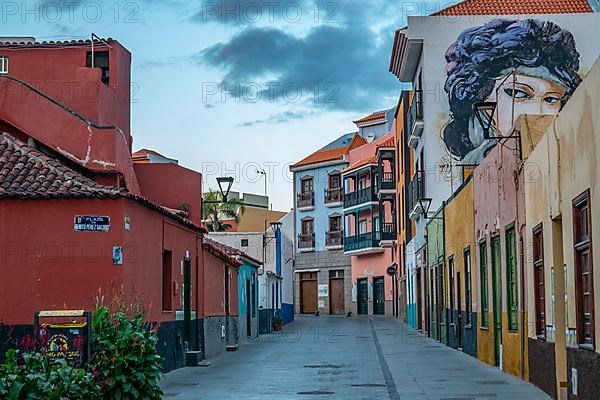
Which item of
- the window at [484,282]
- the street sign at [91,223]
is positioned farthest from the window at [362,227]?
the street sign at [91,223]

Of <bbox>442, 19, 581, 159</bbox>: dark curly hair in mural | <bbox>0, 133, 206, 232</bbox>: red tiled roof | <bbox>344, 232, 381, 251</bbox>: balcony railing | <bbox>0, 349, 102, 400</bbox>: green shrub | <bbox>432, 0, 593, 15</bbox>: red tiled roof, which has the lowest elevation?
<bbox>0, 349, 102, 400</bbox>: green shrub

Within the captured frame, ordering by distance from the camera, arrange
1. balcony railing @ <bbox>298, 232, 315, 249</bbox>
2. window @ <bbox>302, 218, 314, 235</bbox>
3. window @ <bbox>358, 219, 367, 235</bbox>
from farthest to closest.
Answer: window @ <bbox>302, 218, 314, 235</bbox>, balcony railing @ <bbox>298, 232, 315, 249</bbox>, window @ <bbox>358, 219, 367, 235</bbox>

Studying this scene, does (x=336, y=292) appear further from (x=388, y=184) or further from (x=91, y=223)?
(x=91, y=223)

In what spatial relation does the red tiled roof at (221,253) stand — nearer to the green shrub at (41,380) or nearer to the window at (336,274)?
the green shrub at (41,380)

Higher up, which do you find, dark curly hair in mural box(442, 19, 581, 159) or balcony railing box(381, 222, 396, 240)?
dark curly hair in mural box(442, 19, 581, 159)

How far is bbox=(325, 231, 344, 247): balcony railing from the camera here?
72.1m

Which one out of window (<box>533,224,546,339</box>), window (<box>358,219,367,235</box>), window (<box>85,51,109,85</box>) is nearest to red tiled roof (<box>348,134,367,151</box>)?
window (<box>358,219,367,235</box>)

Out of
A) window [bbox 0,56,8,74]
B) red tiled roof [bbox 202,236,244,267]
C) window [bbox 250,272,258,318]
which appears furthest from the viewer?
window [bbox 250,272,258,318]

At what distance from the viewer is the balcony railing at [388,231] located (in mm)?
61213

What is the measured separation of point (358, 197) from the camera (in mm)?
65812

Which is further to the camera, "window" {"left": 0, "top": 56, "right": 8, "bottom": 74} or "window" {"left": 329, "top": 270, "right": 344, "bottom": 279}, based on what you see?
"window" {"left": 329, "top": 270, "right": 344, "bottom": 279}

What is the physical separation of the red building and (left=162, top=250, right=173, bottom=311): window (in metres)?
0.03

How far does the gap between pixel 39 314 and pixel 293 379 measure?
543 cm

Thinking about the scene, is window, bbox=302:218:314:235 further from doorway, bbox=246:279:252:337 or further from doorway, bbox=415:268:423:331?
doorway, bbox=246:279:252:337
